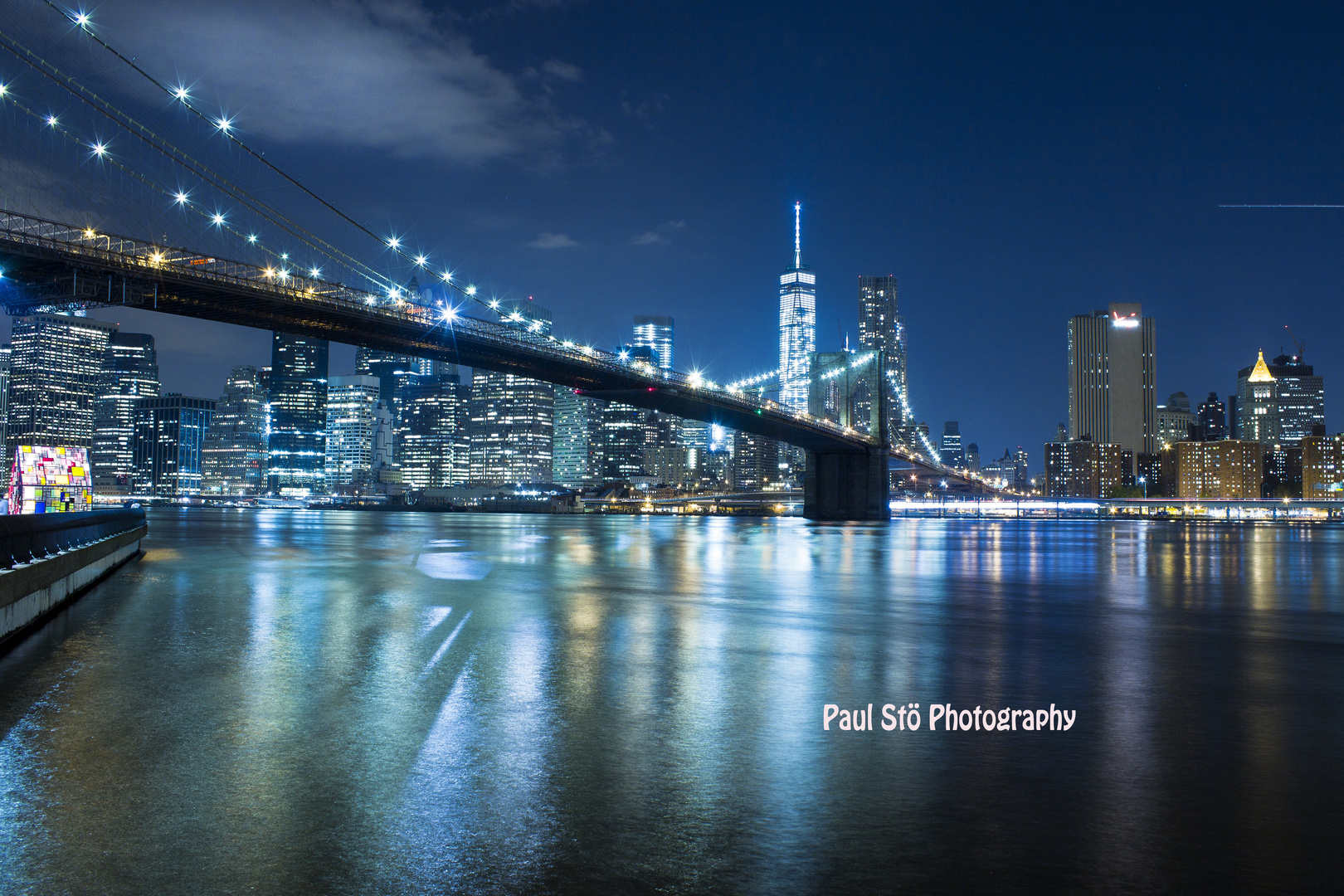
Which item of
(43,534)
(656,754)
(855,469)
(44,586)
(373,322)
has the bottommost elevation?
(656,754)

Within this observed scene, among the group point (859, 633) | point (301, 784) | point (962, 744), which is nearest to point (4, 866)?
point (301, 784)

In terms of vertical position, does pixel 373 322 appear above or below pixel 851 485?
above

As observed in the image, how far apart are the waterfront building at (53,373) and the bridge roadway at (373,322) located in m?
112

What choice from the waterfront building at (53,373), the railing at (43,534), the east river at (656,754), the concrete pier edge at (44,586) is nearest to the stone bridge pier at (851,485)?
the railing at (43,534)

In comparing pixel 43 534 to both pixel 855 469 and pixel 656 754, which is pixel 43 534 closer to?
pixel 656 754

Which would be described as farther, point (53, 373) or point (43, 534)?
point (53, 373)

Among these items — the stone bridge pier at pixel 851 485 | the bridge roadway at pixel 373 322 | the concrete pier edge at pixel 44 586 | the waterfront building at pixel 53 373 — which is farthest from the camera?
the waterfront building at pixel 53 373

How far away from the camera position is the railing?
1310 centimetres

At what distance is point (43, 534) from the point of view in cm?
1597

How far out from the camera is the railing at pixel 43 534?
13.1m

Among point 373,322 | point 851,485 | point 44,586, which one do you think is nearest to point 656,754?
point 44,586

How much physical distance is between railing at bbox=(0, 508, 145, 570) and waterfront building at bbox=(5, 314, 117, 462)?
147802 mm

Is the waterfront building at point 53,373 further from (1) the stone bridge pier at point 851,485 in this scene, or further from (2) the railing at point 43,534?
(2) the railing at point 43,534

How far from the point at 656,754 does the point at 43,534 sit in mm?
14120
